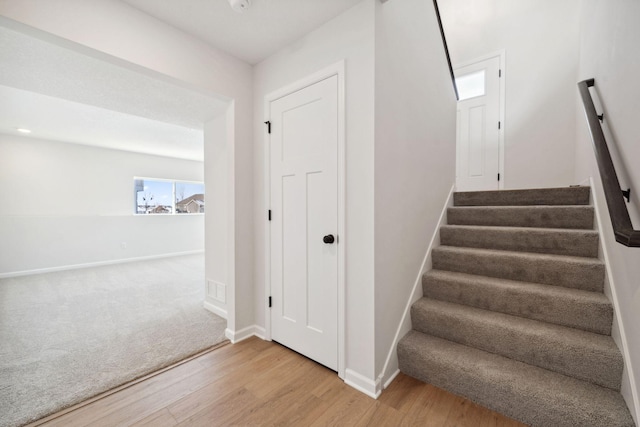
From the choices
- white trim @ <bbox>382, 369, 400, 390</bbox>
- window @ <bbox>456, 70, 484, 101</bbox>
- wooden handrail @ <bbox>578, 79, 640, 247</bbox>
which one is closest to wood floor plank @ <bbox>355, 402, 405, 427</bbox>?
white trim @ <bbox>382, 369, 400, 390</bbox>

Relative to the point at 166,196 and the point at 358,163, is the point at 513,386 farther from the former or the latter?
the point at 166,196

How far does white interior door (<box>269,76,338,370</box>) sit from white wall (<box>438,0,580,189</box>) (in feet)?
10.2

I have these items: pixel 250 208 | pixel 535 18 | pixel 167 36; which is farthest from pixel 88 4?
pixel 535 18

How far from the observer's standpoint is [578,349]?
142 cm

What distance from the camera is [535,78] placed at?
336cm

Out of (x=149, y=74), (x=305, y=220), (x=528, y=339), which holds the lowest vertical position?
(x=528, y=339)

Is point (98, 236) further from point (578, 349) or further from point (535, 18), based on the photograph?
point (535, 18)

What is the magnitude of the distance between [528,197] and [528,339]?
5.36 ft

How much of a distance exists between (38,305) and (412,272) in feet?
15.3

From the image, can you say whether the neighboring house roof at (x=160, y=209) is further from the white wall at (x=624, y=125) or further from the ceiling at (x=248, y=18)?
the white wall at (x=624, y=125)

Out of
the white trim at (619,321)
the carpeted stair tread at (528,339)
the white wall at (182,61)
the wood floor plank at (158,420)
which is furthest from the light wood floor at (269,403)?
the white wall at (182,61)

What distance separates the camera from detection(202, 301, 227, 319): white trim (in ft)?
9.59

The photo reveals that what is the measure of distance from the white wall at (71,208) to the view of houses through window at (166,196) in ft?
0.62

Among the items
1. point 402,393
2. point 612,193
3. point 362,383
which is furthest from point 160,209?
point 612,193
